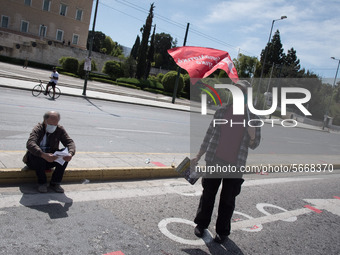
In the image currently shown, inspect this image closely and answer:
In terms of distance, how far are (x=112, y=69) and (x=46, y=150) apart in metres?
43.1

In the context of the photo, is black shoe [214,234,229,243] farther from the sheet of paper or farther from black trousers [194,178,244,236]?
the sheet of paper

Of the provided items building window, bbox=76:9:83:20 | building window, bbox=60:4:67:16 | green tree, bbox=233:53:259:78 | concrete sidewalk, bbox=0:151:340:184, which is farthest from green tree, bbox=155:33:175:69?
concrete sidewalk, bbox=0:151:340:184

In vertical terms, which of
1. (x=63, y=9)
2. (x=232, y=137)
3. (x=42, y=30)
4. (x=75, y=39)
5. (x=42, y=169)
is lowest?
(x=42, y=169)

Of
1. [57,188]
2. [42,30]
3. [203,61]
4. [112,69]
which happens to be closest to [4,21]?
[42,30]

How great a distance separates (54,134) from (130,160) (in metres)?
2.17

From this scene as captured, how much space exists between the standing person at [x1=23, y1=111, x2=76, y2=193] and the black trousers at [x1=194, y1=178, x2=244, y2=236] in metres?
2.12

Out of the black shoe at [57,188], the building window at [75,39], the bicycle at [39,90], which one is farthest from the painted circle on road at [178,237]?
the building window at [75,39]

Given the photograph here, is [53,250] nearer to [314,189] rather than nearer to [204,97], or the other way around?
[204,97]

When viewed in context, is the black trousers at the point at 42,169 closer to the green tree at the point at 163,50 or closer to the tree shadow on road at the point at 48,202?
the tree shadow on road at the point at 48,202

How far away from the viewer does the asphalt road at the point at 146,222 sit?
3371 mm

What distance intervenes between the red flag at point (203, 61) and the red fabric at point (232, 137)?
0.45 metres

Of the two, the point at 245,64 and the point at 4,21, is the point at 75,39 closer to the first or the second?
the point at 4,21

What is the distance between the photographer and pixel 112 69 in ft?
152

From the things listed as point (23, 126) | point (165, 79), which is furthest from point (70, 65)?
point (23, 126)
